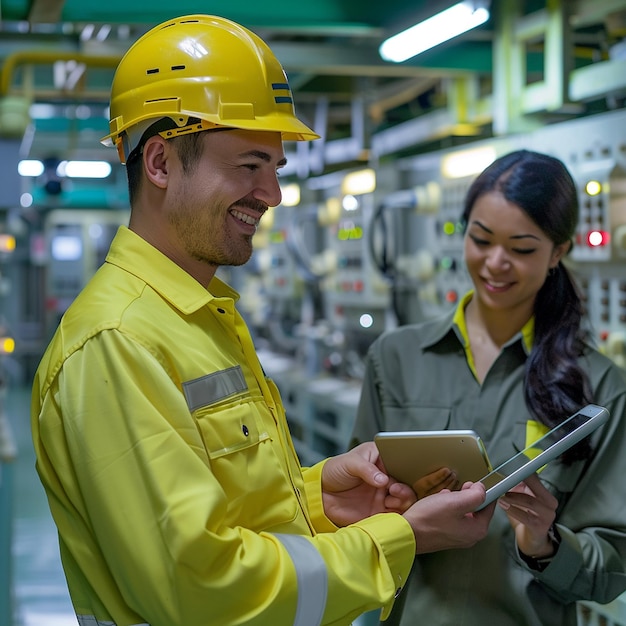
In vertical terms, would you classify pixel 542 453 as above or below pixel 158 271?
below

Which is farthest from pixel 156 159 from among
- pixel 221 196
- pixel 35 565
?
pixel 35 565

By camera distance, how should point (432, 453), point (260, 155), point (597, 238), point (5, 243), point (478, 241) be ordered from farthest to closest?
point (5, 243), point (597, 238), point (478, 241), point (432, 453), point (260, 155)

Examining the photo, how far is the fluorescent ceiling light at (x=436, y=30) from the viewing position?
10.7 feet

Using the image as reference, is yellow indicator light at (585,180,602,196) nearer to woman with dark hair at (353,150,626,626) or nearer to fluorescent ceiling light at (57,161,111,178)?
woman with dark hair at (353,150,626,626)

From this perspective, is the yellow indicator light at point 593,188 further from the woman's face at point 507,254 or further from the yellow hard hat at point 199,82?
the yellow hard hat at point 199,82

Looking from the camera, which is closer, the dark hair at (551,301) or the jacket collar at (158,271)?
the jacket collar at (158,271)

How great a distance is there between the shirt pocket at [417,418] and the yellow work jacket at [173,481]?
659 mm

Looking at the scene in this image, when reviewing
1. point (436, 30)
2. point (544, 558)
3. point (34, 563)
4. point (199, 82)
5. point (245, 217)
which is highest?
point (436, 30)

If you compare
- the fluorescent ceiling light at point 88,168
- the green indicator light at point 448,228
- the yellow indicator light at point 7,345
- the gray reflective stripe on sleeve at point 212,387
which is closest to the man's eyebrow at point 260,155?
the gray reflective stripe on sleeve at point 212,387

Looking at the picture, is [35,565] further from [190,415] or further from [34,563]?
[190,415]

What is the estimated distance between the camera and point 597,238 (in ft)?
11.1

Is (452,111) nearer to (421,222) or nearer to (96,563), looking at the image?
(421,222)

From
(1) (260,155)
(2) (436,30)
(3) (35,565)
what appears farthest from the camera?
(3) (35,565)

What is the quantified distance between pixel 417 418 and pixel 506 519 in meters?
0.31
